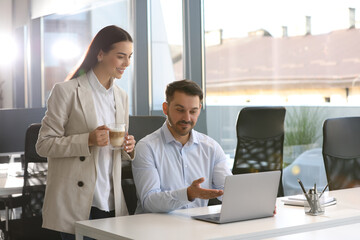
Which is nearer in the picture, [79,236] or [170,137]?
[79,236]

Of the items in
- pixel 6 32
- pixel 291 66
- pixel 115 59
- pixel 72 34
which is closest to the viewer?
pixel 115 59

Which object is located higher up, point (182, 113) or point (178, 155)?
point (182, 113)

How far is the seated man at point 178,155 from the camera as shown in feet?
9.13

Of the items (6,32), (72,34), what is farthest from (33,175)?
(6,32)

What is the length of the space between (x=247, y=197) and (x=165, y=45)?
4071 millimetres


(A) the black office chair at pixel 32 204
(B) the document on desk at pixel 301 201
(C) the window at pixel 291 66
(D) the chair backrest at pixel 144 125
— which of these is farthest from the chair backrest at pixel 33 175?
(C) the window at pixel 291 66

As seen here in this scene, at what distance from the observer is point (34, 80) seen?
7.95 m

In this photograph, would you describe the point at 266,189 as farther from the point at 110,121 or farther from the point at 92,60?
the point at 92,60

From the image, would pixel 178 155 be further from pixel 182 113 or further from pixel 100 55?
pixel 100 55

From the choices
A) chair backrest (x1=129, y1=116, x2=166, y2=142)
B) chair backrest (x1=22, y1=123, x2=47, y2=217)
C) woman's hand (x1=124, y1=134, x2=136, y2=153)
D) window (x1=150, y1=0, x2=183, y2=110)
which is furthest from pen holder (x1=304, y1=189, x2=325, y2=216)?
window (x1=150, y1=0, x2=183, y2=110)

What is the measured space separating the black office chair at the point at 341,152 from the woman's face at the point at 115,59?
64.5 inches

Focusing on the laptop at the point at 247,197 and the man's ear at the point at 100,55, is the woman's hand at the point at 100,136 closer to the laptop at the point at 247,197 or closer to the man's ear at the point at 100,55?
the man's ear at the point at 100,55

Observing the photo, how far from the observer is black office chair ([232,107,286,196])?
13.4 ft

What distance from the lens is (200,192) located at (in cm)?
250
